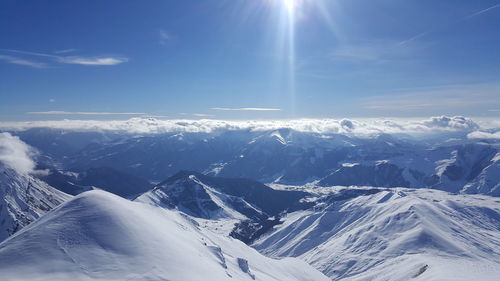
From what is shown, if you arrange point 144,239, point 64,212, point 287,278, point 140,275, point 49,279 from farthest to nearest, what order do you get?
1. point 287,278
2. point 64,212
3. point 144,239
4. point 140,275
5. point 49,279

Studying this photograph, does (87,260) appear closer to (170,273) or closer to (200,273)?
(170,273)

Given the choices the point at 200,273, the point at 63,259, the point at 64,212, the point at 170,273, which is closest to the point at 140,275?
the point at 170,273

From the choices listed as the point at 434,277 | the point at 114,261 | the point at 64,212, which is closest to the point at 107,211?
the point at 64,212

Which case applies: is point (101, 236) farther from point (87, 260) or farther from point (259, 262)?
point (259, 262)

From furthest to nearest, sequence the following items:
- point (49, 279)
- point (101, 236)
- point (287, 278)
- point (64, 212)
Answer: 1. point (287, 278)
2. point (64, 212)
3. point (101, 236)
4. point (49, 279)

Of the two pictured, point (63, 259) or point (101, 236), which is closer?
point (63, 259)

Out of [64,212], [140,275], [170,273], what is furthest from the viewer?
[64,212]

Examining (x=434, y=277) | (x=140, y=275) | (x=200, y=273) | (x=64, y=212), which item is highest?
(x=64, y=212)

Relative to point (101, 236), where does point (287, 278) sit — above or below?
below

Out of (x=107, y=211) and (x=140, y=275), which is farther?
(x=107, y=211)
